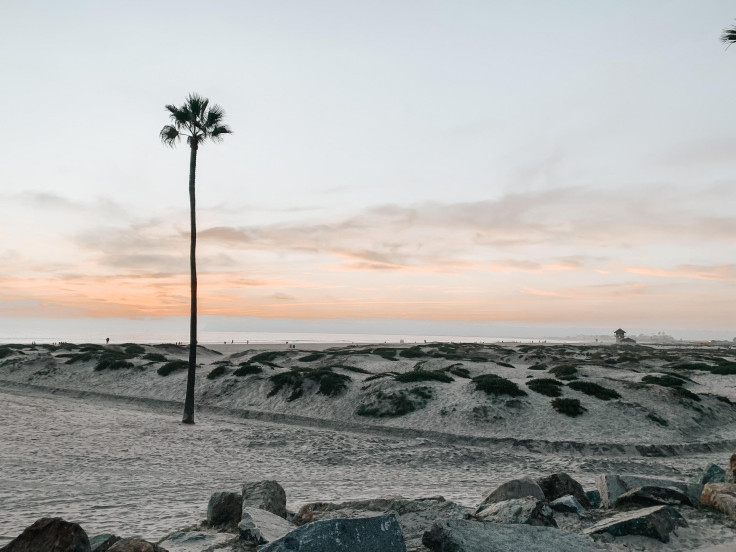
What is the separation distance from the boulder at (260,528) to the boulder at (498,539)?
2307 millimetres

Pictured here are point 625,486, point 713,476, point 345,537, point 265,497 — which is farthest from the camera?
point 713,476

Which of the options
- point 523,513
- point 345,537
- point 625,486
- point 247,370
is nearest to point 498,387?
point 625,486

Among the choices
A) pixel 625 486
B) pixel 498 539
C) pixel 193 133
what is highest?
pixel 193 133

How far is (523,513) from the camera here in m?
8.77

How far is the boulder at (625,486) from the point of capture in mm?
10375

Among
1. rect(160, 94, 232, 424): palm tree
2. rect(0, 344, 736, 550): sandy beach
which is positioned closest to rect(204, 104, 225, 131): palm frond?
rect(160, 94, 232, 424): palm tree

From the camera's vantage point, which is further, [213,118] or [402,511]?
[213,118]

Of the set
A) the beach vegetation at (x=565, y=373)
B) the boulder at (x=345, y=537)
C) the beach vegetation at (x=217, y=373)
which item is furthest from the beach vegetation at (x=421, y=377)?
the boulder at (x=345, y=537)

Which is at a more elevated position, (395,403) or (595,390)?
(595,390)

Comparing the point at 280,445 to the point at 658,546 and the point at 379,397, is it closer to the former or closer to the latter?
the point at 379,397

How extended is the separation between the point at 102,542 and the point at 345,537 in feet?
13.2

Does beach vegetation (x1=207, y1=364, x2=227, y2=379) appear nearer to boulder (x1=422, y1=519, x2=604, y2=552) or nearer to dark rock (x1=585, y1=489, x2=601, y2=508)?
dark rock (x1=585, y1=489, x2=601, y2=508)

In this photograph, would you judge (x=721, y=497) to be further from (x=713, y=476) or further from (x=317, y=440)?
(x=317, y=440)

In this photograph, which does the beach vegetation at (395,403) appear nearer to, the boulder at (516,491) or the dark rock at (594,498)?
the dark rock at (594,498)
